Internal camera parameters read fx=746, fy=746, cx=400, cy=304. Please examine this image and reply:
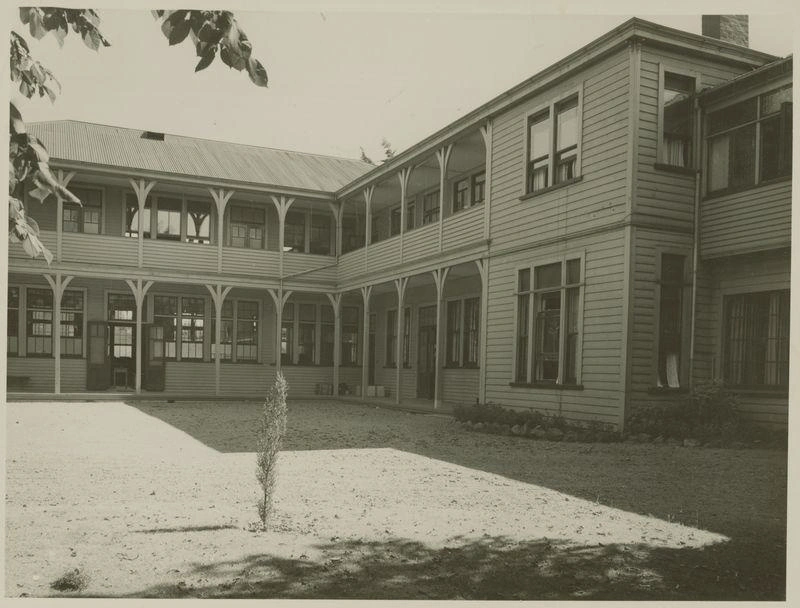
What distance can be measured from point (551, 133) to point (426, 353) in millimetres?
10036

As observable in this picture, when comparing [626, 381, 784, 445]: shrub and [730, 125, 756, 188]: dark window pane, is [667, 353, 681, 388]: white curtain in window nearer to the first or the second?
[626, 381, 784, 445]: shrub

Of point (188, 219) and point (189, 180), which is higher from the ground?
point (189, 180)

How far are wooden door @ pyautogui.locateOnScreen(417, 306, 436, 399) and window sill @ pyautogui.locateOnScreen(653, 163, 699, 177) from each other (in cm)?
1075

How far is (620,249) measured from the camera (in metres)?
12.2

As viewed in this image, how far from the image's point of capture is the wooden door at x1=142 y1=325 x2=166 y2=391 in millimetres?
23641

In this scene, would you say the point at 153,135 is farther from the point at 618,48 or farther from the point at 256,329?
the point at 618,48

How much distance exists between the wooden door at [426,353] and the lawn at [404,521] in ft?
34.5

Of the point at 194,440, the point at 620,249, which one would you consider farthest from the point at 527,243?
the point at 194,440

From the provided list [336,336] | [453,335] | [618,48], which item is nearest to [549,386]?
[618,48]

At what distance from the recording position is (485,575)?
5.04m

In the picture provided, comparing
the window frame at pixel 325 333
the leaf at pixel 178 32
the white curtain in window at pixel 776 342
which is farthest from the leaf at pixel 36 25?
the window frame at pixel 325 333

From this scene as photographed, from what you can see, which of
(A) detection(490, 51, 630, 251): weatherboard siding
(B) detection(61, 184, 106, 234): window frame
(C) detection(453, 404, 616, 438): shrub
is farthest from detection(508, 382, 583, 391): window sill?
(B) detection(61, 184, 106, 234): window frame

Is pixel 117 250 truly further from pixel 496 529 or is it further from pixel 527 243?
pixel 496 529

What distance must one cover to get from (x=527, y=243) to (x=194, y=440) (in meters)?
7.22
